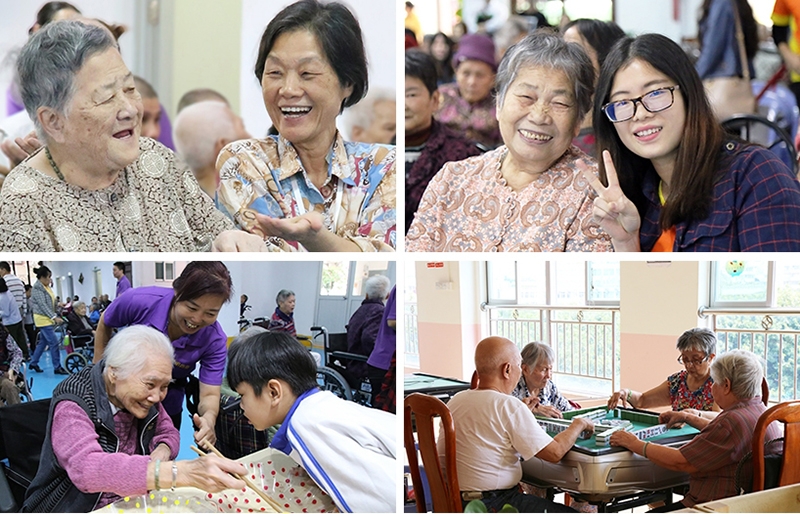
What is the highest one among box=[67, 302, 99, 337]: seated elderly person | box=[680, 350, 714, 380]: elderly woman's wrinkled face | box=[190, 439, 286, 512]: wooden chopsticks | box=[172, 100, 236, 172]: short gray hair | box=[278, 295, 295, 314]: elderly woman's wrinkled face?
box=[172, 100, 236, 172]: short gray hair

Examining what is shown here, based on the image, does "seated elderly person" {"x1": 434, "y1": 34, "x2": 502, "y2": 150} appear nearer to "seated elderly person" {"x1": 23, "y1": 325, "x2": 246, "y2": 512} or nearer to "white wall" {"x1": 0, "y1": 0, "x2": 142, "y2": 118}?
"white wall" {"x1": 0, "y1": 0, "x2": 142, "y2": 118}

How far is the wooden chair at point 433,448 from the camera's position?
2.16 meters

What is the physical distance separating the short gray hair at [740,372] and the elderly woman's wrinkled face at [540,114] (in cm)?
91

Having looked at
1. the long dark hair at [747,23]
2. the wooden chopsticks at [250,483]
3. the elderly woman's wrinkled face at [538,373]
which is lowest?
the wooden chopsticks at [250,483]

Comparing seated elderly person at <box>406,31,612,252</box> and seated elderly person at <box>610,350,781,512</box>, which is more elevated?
seated elderly person at <box>406,31,612,252</box>

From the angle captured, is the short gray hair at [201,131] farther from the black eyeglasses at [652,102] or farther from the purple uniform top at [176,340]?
the black eyeglasses at [652,102]

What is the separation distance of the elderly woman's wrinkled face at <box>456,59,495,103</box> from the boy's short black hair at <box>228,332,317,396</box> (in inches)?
35.0

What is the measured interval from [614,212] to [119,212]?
1.43 m

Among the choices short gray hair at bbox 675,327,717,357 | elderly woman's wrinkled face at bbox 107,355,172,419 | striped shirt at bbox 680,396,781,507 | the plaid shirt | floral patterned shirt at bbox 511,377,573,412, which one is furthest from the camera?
floral patterned shirt at bbox 511,377,573,412

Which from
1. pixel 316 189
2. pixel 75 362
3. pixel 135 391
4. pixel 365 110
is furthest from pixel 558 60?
pixel 75 362

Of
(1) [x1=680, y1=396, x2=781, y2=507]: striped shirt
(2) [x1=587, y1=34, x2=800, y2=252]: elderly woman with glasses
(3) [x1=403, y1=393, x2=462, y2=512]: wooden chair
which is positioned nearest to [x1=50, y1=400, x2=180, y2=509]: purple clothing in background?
(3) [x1=403, y1=393, x2=462, y2=512]: wooden chair

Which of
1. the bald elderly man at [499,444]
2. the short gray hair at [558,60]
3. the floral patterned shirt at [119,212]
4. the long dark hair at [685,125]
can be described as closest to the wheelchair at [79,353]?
the floral patterned shirt at [119,212]

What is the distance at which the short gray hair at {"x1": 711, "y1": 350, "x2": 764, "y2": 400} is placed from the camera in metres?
2.30

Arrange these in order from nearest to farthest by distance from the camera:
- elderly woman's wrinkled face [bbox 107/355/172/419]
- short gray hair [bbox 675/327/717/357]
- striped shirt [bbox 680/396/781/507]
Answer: elderly woman's wrinkled face [bbox 107/355/172/419]
striped shirt [bbox 680/396/781/507]
short gray hair [bbox 675/327/717/357]
